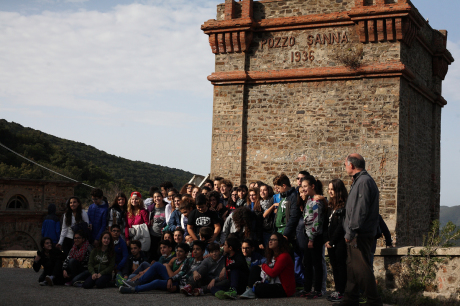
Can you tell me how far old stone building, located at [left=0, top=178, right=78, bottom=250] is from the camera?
2261cm

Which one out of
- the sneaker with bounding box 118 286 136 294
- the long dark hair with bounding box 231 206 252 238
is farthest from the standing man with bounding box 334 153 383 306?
the sneaker with bounding box 118 286 136 294

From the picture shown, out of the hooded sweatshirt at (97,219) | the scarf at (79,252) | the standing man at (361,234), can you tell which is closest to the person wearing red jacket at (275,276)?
the standing man at (361,234)

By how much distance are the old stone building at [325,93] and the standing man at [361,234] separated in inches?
231

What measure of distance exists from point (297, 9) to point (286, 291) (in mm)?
8084

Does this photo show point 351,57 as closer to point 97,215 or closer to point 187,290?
point 97,215

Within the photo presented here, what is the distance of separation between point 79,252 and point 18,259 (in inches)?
186

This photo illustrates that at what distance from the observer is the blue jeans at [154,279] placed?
7.15 metres

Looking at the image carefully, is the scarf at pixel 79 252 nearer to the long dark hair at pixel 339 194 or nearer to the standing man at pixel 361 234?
the long dark hair at pixel 339 194

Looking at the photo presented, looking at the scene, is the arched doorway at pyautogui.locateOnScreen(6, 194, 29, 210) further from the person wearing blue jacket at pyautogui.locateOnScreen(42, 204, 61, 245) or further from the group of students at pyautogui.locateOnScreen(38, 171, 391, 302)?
the group of students at pyautogui.locateOnScreen(38, 171, 391, 302)

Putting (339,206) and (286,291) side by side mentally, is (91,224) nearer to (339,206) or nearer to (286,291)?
(286,291)

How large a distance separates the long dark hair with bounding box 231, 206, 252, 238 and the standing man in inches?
82.6

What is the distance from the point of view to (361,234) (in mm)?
5523

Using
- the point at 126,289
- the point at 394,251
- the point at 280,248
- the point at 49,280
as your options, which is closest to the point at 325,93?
the point at 394,251

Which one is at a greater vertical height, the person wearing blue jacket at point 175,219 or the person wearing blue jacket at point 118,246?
the person wearing blue jacket at point 175,219
